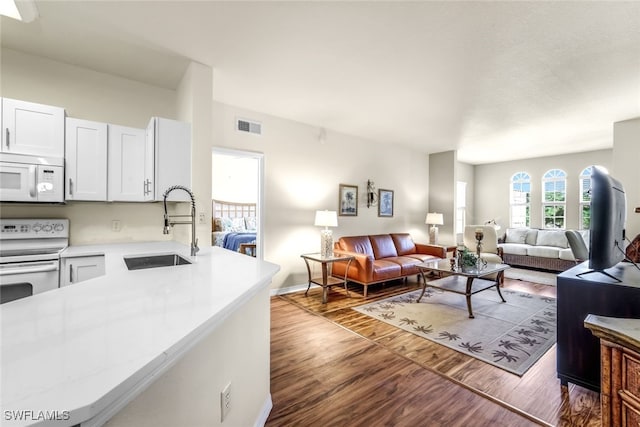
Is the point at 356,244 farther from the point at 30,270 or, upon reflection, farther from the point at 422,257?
the point at 30,270

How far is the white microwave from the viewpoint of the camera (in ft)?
7.34

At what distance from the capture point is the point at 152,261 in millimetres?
2389

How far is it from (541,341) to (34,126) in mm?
4966

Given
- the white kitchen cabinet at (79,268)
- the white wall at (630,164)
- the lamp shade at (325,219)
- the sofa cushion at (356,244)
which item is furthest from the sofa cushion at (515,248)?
the white kitchen cabinet at (79,268)

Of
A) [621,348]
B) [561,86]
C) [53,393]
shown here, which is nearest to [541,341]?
[621,348]

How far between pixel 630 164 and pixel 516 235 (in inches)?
121

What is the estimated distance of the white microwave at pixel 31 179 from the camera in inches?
88.1

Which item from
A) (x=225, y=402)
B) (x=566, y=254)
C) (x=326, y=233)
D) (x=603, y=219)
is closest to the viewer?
(x=225, y=402)

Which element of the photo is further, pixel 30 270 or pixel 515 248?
pixel 515 248

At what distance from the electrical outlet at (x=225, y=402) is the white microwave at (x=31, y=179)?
2.40 meters

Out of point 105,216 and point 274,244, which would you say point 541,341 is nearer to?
point 274,244

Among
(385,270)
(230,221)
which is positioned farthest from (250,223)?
(385,270)

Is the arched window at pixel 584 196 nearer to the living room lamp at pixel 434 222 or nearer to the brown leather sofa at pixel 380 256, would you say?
the living room lamp at pixel 434 222

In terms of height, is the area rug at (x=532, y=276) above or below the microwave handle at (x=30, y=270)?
below
